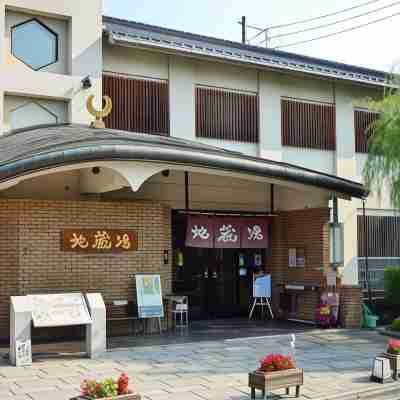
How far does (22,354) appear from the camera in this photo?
11.2 meters

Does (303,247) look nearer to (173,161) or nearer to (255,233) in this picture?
(255,233)

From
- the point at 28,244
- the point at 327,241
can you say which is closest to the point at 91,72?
the point at 28,244

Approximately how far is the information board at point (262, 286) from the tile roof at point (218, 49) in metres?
5.94

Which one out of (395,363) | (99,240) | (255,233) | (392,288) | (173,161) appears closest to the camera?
(395,363)

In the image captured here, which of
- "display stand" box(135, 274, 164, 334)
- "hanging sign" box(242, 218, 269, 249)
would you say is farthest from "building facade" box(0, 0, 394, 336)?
"hanging sign" box(242, 218, 269, 249)

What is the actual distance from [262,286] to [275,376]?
838 centimetres

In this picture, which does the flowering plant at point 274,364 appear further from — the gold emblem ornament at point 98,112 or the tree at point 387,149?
the gold emblem ornament at point 98,112

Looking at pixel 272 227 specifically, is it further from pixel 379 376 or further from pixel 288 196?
pixel 379 376

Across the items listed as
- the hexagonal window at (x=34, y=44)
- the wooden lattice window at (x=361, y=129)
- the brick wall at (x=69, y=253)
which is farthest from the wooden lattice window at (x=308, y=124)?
the hexagonal window at (x=34, y=44)

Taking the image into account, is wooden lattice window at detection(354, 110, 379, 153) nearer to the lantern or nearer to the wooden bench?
the wooden bench

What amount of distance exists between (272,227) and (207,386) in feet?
30.3

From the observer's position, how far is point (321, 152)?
1994 centimetres

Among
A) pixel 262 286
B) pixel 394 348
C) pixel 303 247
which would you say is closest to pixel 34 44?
pixel 262 286

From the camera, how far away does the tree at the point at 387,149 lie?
1471 centimetres
